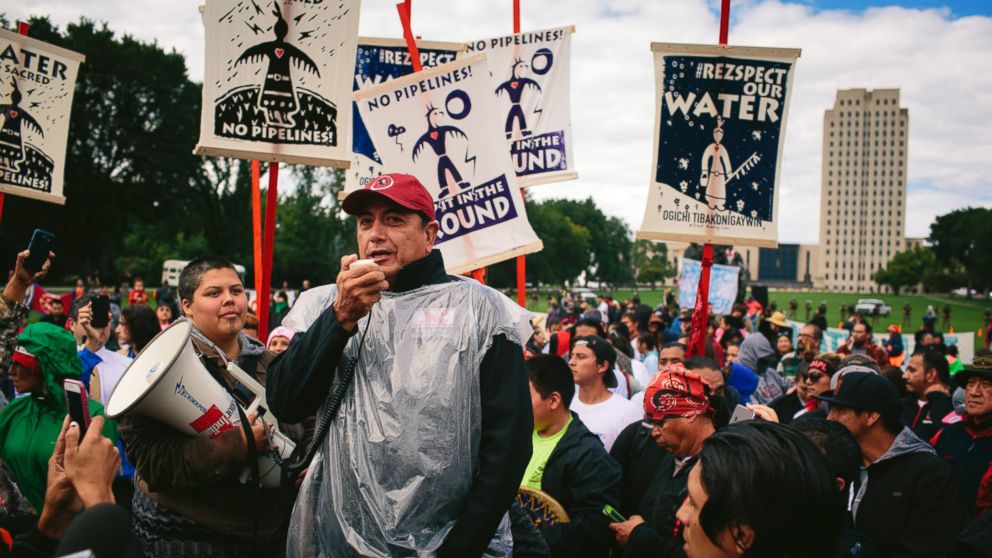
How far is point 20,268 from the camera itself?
4.76 m

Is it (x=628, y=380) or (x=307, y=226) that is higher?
(x=307, y=226)

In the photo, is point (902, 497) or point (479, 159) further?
point (479, 159)

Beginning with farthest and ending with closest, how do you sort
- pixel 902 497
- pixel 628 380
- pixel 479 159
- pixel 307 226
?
1. pixel 307 226
2. pixel 628 380
3. pixel 479 159
4. pixel 902 497

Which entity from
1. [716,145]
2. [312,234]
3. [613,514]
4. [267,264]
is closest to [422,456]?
[613,514]

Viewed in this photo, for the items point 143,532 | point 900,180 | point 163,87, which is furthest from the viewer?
point 900,180

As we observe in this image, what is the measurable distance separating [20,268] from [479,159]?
3070mm

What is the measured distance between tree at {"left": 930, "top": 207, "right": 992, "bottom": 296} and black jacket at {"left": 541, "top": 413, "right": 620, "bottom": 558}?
9075cm

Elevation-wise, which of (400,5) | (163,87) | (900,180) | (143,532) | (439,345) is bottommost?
(143,532)

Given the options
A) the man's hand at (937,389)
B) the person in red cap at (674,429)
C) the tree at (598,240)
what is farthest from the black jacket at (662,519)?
the tree at (598,240)

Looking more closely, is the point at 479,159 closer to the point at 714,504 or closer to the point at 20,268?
the point at 20,268

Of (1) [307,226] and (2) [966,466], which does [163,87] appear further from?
(2) [966,466]

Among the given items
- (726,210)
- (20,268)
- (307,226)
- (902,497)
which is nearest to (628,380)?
(726,210)

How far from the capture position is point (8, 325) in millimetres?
4418

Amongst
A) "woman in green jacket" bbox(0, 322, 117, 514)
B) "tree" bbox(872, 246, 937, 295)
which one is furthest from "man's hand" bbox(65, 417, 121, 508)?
"tree" bbox(872, 246, 937, 295)
